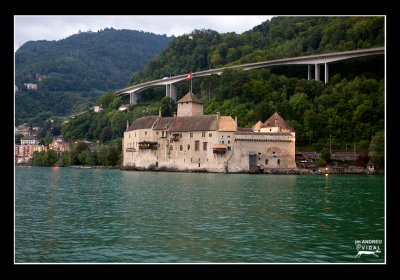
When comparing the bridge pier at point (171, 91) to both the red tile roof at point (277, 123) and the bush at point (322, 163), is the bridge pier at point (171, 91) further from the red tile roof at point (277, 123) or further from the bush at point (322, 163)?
the bush at point (322, 163)

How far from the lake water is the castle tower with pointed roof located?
4067cm

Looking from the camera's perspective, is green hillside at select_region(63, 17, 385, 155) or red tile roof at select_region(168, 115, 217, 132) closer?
red tile roof at select_region(168, 115, 217, 132)

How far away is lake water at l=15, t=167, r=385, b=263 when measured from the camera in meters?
14.4

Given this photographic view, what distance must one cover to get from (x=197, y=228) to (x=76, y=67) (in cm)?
13623

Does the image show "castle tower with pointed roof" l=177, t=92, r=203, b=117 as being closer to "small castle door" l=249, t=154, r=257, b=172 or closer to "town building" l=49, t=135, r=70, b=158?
"small castle door" l=249, t=154, r=257, b=172

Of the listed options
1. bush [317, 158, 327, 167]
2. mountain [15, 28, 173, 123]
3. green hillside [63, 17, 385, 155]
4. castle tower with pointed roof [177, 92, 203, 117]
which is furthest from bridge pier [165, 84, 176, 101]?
bush [317, 158, 327, 167]

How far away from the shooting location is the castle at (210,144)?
60.4m

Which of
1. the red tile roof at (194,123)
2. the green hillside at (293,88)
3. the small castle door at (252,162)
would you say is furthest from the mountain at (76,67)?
the small castle door at (252,162)

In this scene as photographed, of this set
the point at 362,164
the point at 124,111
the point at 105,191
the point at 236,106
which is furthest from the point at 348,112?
the point at 124,111

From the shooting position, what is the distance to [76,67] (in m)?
149

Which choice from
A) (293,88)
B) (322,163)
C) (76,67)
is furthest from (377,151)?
(76,67)

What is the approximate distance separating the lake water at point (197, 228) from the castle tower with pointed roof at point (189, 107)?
133 feet

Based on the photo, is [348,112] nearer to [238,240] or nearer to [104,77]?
[238,240]

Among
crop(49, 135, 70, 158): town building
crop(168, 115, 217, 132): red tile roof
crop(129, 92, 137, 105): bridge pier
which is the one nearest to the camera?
crop(168, 115, 217, 132): red tile roof
